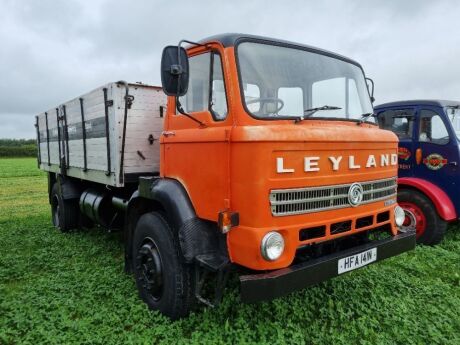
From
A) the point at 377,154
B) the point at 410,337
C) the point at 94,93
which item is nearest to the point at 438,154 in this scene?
the point at 377,154

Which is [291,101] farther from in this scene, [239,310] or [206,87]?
[239,310]

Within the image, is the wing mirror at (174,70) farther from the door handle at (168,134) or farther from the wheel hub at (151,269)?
the wheel hub at (151,269)

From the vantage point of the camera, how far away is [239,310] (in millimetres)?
3621

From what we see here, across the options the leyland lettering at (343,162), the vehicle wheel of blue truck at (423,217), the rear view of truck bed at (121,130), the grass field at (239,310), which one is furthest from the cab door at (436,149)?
the rear view of truck bed at (121,130)

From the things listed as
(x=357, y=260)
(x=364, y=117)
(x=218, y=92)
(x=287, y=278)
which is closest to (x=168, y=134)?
(x=218, y=92)

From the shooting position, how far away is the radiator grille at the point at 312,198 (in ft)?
9.23

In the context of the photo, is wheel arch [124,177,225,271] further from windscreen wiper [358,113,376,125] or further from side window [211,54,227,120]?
windscreen wiper [358,113,376,125]

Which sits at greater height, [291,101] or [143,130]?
[291,101]

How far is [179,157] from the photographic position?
11.6 ft

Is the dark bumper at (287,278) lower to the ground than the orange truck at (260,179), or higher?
lower

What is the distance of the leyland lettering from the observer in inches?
111

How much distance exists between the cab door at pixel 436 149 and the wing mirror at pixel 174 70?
461 cm

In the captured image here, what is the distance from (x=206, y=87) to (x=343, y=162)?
4.18ft

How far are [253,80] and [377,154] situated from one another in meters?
1.34
